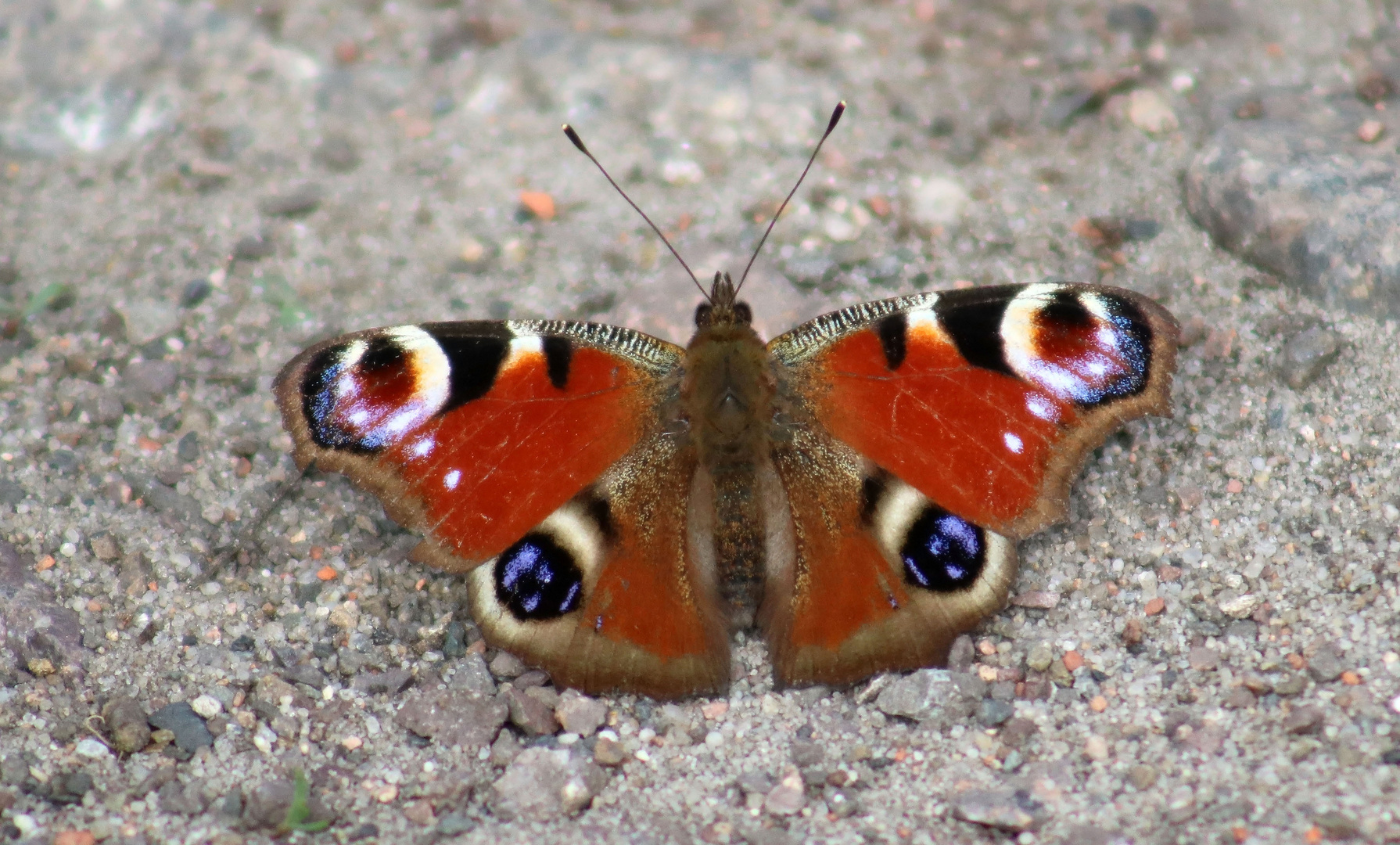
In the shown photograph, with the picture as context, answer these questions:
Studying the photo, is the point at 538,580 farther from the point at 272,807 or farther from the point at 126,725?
the point at 126,725

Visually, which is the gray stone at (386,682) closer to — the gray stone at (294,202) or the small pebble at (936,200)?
the gray stone at (294,202)

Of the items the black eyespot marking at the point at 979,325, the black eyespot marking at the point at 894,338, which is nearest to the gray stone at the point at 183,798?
the black eyespot marking at the point at 894,338

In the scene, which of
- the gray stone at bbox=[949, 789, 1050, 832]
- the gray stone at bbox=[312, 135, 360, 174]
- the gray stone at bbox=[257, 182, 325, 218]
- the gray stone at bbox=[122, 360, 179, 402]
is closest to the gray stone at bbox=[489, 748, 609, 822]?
the gray stone at bbox=[949, 789, 1050, 832]

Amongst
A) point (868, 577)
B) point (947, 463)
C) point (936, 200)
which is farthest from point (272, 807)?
point (936, 200)

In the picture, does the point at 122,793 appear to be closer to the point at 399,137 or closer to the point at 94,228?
the point at 94,228

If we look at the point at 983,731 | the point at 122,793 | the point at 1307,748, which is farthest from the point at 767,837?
the point at 122,793

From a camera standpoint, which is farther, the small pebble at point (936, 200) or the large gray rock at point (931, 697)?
the small pebble at point (936, 200)
